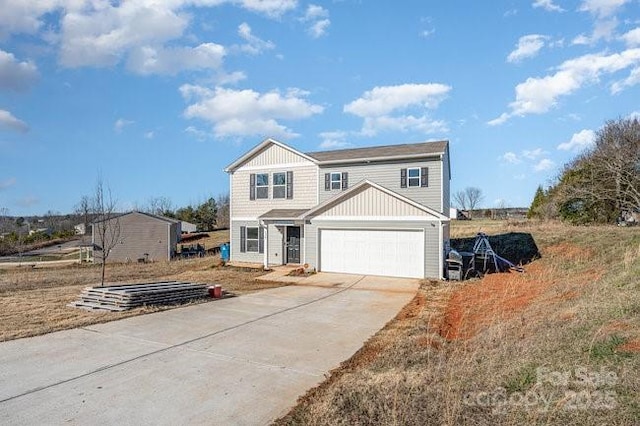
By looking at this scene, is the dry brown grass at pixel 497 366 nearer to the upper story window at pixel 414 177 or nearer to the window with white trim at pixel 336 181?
the upper story window at pixel 414 177

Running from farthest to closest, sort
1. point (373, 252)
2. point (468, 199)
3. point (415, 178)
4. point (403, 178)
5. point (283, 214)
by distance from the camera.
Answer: point (468, 199)
point (283, 214)
point (403, 178)
point (415, 178)
point (373, 252)

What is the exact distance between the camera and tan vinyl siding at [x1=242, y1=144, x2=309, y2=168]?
21375mm

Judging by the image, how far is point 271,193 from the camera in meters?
21.8

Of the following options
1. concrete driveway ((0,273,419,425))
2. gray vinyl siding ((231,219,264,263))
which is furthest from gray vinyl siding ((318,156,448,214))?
concrete driveway ((0,273,419,425))

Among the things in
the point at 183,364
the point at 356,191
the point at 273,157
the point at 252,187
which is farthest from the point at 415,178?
the point at 183,364

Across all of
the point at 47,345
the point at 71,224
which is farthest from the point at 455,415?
the point at 71,224

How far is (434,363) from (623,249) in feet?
52.4

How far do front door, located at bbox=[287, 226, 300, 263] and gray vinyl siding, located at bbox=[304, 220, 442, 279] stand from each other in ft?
6.21

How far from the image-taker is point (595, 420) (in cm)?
351

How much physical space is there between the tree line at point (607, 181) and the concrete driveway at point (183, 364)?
2464 centimetres

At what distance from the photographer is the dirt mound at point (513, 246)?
68.6 ft

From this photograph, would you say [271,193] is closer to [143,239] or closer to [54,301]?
[54,301]

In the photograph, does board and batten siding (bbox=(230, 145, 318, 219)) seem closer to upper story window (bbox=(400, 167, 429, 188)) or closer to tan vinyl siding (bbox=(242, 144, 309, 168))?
tan vinyl siding (bbox=(242, 144, 309, 168))

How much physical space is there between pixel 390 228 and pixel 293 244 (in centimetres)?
606
